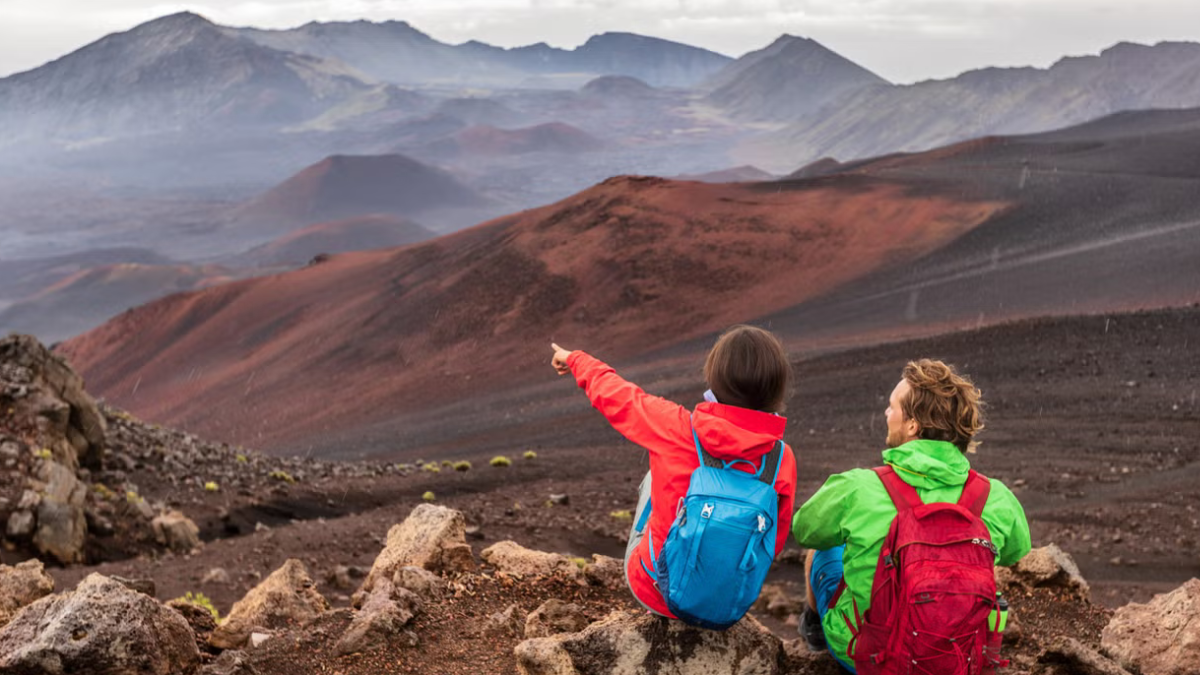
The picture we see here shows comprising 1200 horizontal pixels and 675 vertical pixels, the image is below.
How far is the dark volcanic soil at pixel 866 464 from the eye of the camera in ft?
31.5

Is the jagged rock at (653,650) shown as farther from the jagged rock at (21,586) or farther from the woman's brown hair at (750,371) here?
the jagged rock at (21,586)

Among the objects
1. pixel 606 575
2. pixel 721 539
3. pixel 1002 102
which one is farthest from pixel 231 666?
pixel 1002 102

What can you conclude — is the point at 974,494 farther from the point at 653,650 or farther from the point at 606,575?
the point at 606,575

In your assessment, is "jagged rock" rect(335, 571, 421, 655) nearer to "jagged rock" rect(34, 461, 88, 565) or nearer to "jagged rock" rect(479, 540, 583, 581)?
"jagged rock" rect(479, 540, 583, 581)

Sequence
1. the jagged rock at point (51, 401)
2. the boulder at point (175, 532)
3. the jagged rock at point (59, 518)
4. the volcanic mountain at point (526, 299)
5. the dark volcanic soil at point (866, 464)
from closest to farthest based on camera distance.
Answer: the jagged rock at point (59, 518) → the dark volcanic soil at point (866, 464) → the boulder at point (175, 532) → the jagged rock at point (51, 401) → the volcanic mountain at point (526, 299)

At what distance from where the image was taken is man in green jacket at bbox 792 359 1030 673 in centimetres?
322

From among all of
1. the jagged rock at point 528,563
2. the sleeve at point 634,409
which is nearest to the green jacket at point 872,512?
the sleeve at point 634,409

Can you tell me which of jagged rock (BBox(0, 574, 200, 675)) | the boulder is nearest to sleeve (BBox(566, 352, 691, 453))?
jagged rock (BBox(0, 574, 200, 675))

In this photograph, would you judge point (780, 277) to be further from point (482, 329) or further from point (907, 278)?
point (482, 329)

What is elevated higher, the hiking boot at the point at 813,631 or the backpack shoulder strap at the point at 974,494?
the backpack shoulder strap at the point at 974,494

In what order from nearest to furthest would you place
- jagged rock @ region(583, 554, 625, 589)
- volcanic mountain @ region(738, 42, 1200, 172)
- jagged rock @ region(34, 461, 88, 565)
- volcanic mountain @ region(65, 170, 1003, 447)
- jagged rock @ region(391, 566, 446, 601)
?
jagged rock @ region(391, 566, 446, 601) → jagged rock @ region(583, 554, 625, 589) → jagged rock @ region(34, 461, 88, 565) → volcanic mountain @ region(65, 170, 1003, 447) → volcanic mountain @ region(738, 42, 1200, 172)

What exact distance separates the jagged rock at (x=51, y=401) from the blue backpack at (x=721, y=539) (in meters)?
10.00

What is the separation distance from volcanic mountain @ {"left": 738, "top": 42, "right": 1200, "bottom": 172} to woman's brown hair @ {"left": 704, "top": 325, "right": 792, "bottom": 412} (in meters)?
147

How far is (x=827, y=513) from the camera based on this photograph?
3.32m
